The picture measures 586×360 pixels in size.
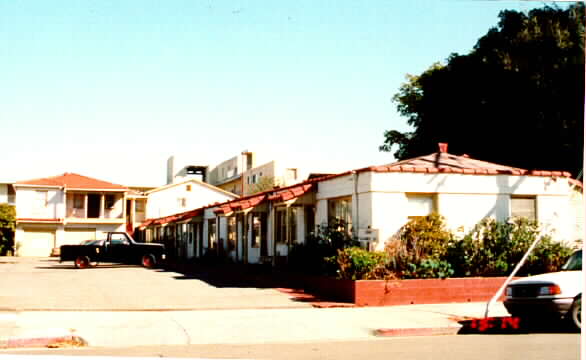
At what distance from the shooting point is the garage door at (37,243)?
4662 cm

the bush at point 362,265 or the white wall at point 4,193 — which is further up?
the white wall at point 4,193

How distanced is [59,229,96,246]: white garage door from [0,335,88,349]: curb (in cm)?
4044

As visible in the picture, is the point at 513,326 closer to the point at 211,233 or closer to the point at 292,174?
the point at 211,233

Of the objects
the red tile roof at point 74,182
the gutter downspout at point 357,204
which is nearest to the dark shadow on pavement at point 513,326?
the gutter downspout at point 357,204

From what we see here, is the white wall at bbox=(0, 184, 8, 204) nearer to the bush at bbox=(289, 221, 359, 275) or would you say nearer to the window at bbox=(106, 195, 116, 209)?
the window at bbox=(106, 195, 116, 209)

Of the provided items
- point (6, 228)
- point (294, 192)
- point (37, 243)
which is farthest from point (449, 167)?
point (6, 228)

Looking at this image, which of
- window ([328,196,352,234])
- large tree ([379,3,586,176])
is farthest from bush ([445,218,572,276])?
large tree ([379,3,586,176])

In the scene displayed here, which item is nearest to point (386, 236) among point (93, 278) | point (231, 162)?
point (93, 278)

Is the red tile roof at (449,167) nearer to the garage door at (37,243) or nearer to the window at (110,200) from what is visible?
the garage door at (37,243)

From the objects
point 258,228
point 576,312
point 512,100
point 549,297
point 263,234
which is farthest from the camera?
point 512,100

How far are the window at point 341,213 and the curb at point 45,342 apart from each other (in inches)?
371

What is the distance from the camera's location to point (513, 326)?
36.0 ft

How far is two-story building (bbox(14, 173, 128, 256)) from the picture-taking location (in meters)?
46.4

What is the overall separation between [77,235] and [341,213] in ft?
114
